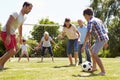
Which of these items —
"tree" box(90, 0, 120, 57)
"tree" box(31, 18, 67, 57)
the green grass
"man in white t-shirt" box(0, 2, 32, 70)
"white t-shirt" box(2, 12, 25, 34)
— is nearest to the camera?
the green grass

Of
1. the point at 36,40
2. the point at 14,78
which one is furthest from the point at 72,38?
the point at 36,40

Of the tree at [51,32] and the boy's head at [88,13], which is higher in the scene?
the boy's head at [88,13]

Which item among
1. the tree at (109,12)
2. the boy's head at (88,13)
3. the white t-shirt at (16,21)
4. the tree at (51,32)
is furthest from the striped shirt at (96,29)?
the tree at (109,12)

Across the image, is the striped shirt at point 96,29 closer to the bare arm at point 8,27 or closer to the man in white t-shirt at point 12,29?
the man in white t-shirt at point 12,29

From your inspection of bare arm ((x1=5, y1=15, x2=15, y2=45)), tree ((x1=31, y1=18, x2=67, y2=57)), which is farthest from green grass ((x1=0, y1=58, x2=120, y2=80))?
tree ((x1=31, y1=18, x2=67, y2=57))

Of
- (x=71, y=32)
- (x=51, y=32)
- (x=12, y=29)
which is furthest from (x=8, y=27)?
(x=51, y=32)

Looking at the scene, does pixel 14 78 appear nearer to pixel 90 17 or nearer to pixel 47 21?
pixel 90 17

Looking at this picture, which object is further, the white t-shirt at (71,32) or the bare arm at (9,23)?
the white t-shirt at (71,32)

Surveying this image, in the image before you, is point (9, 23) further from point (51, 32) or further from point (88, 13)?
point (51, 32)

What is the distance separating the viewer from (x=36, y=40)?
30.6 metres

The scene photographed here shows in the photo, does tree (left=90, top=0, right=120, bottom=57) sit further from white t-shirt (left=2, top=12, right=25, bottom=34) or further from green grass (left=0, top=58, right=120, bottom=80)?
white t-shirt (left=2, top=12, right=25, bottom=34)

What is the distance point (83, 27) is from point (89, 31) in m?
5.03

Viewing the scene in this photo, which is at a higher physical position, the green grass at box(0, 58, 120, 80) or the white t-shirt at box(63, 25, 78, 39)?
the white t-shirt at box(63, 25, 78, 39)

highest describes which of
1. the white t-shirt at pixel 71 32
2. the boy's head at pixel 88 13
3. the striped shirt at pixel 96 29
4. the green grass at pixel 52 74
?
the boy's head at pixel 88 13
